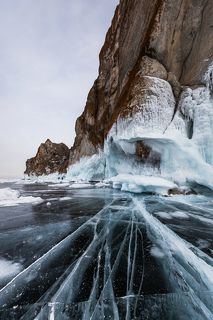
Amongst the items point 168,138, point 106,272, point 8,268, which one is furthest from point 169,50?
point 8,268

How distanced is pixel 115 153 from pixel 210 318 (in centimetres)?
1409

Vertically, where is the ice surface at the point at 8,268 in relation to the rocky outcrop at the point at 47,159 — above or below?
below

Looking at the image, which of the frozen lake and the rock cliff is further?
the rock cliff

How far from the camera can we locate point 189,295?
1.76m

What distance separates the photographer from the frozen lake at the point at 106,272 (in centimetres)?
157

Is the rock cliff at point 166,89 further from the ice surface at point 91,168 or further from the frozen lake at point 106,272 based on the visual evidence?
the frozen lake at point 106,272

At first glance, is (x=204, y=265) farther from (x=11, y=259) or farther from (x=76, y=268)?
(x=11, y=259)

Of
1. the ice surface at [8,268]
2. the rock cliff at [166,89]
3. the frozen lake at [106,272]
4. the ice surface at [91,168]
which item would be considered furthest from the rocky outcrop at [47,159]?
the ice surface at [8,268]

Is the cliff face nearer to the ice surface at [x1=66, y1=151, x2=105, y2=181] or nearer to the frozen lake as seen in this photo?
the frozen lake

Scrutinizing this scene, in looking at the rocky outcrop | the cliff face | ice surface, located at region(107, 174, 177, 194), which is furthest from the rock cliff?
the rocky outcrop

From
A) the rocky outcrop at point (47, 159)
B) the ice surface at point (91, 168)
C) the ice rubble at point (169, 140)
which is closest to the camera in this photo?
the ice rubble at point (169, 140)

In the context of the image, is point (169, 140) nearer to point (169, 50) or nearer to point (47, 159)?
point (169, 50)

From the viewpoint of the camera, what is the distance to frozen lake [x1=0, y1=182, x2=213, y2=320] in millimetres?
1568

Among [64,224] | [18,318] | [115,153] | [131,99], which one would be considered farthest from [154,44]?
[18,318]
